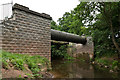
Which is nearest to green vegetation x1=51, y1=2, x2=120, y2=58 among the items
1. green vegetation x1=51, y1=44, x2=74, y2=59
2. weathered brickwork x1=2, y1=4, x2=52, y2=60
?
weathered brickwork x1=2, y1=4, x2=52, y2=60

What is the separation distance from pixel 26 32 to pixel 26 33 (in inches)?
1.9

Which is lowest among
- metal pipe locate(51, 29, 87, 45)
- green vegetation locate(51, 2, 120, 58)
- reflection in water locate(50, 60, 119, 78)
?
reflection in water locate(50, 60, 119, 78)

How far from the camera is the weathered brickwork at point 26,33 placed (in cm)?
381

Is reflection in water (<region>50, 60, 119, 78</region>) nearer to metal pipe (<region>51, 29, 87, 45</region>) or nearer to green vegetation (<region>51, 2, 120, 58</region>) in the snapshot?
green vegetation (<region>51, 2, 120, 58</region>)

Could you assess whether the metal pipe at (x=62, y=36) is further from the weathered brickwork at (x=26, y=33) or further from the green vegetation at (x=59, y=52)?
the green vegetation at (x=59, y=52)

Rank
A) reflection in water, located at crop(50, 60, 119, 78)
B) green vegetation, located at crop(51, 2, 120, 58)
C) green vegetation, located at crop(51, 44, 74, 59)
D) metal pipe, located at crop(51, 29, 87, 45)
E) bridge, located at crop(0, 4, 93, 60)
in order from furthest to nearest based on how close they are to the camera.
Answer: green vegetation, located at crop(51, 44, 74, 59), metal pipe, located at crop(51, 29, 87, 45), green vegetation, located at crop(51, 2, 120, 58), reflection in water, located at crop(50, 60, 119, 78), bridge, located at crop(0, 4, 93, 60)

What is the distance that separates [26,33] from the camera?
4.35 metres

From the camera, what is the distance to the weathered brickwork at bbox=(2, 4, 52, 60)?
12.5 feet

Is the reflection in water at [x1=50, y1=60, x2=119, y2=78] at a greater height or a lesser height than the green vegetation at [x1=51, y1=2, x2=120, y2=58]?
lesser

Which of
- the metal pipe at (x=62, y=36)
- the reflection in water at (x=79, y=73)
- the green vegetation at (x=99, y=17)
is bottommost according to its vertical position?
the reflection in water at (x=79, y=73)

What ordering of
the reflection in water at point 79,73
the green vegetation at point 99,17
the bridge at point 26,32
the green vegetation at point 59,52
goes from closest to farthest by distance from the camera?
the bridge at point 26,32
the reflection in water at point 79,73
the green vegetation at point 99,17
the green vegetation at point 59,52

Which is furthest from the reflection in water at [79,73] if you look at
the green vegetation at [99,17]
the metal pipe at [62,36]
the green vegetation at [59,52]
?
the green vegetation at [59,52]

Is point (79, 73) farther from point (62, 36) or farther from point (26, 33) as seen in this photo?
point (26, 33)

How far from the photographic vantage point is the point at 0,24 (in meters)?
3.59
